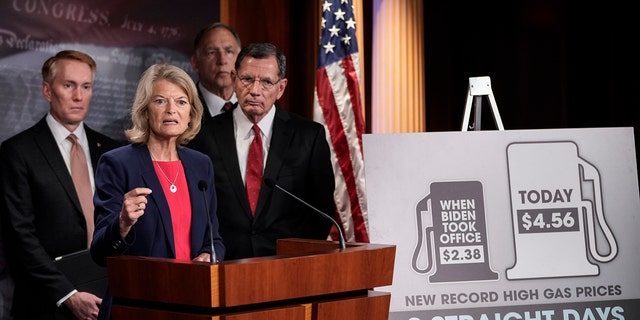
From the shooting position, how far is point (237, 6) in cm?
588

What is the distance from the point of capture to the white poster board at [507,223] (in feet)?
12.6

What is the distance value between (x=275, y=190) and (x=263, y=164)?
15 cm

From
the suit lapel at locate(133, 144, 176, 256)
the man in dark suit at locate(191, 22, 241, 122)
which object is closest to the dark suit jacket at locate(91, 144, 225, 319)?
the suit lapel at locate(133, 144, 176, 256)

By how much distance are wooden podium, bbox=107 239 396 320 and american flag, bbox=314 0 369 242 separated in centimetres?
217

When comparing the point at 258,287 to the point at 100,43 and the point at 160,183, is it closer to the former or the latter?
the point at 160,183

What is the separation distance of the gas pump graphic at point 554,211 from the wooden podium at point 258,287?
117 cm

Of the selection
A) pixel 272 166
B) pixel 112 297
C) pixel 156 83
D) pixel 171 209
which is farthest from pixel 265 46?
pixel 112 297

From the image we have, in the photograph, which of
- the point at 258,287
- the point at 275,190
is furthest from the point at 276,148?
the point at 258,287

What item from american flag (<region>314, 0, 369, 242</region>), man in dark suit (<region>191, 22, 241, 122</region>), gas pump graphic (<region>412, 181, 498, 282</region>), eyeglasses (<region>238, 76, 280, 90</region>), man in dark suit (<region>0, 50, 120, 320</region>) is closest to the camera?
gas pump graphic (<region>412, 181, 498, 282</region>)

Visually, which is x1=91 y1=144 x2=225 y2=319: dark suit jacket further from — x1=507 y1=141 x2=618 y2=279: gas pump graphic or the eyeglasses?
x1=507 y1=141 x2=618 y2=279: gas pump graphic

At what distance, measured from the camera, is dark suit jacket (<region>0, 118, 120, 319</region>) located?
4.15 meters

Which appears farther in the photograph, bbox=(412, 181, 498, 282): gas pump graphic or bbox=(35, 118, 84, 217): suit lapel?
bbox=(35, 118, 84, 217): suit lapel

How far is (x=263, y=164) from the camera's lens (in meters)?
4.00

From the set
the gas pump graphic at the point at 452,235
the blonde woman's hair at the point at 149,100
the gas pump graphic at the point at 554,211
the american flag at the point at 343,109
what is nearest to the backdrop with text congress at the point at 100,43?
the american flag at the point at 343,109
